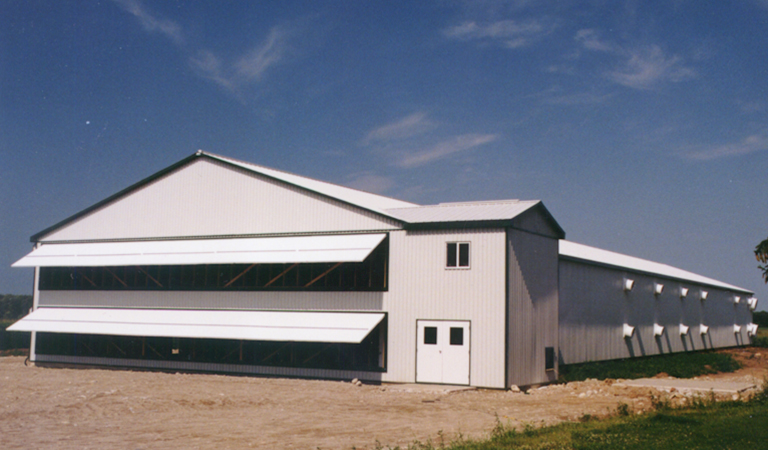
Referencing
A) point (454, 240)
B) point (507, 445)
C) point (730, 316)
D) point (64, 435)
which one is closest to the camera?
point (507, 445)

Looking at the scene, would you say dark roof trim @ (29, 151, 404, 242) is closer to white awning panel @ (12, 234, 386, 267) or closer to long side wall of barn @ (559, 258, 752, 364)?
white awning panel @ (12, 234, 386, 267)

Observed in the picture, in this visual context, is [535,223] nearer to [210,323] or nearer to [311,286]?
[311,286]

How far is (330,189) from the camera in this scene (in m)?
31.6

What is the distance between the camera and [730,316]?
5441 centimetres

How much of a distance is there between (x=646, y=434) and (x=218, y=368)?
19.3m

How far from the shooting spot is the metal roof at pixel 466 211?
974 inches

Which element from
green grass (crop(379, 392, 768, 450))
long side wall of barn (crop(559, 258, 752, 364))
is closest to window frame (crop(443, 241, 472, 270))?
long side wall of barn (crop(559, 258, 752, 364))

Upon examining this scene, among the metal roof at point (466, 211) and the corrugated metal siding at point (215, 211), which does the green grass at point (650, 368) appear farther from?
the corrugated metal siding at point (215, 211)

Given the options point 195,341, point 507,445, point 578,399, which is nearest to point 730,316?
point 578,399

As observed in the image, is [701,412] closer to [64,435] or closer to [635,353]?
[64,435]

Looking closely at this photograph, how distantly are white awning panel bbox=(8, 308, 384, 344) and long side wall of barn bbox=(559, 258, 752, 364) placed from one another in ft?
30.2

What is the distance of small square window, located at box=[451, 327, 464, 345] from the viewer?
24.2 m

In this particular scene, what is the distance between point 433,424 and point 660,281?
28.5m

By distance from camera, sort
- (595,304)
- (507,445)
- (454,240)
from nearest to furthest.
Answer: (507,445) → (454,240) → (595,304)
